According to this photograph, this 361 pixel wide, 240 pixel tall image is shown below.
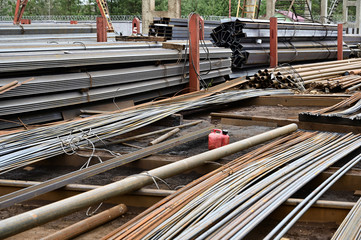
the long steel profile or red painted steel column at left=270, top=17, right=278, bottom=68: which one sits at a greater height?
red painted steel column at left=270, top=17, right=278, bottom=68

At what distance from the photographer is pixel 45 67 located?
660 cm

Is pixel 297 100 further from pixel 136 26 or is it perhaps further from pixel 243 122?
pixel 136 26

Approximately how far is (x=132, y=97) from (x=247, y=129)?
2734 mm

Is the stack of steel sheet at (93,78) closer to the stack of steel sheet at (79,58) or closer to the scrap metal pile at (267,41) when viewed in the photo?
the stack of steel sheet at (79,58)

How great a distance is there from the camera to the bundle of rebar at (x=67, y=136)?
460 cm

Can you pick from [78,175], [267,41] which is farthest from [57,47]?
[267,41]

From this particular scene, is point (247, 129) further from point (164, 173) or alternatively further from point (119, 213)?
point (119, 213)

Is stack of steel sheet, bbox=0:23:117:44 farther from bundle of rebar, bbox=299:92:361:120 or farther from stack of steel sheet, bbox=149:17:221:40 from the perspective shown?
bundle of rebar, bbox=299:92:361:120

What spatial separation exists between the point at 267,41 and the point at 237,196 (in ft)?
37.0

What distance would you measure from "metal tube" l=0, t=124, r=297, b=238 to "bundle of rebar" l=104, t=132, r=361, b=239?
23 cm

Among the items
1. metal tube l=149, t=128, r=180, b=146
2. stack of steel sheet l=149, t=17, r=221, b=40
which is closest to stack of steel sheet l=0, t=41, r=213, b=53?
metal tube l=149, t=128, r=180, b=146

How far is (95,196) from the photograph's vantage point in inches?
126

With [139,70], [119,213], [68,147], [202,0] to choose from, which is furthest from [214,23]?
[202,0]

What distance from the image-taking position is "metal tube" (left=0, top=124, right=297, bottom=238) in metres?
2.63
